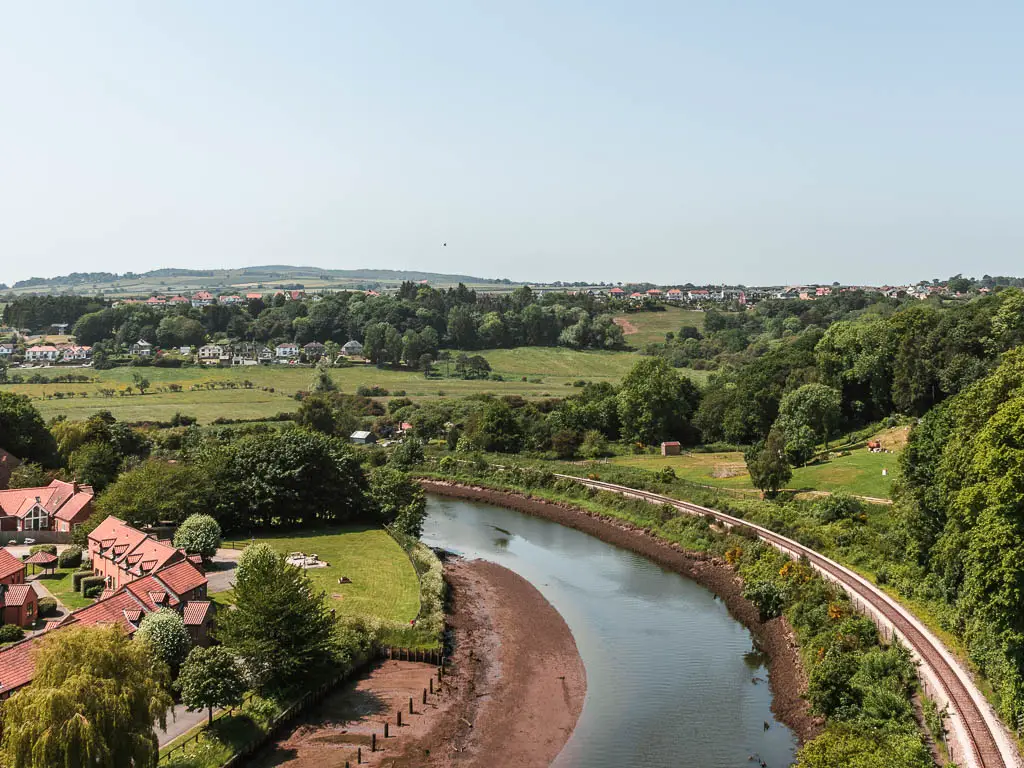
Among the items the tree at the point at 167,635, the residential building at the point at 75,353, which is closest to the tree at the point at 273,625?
the tree at the point at 167,635

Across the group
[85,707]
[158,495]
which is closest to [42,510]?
[158,495]

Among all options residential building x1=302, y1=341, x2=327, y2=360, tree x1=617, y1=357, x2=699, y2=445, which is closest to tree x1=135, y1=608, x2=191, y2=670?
tree x1=617, y1=357, x2=699, y2=445

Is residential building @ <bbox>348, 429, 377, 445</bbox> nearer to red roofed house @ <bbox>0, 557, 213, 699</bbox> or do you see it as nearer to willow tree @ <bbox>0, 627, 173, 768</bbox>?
red roofed house @ <bbox>0, 557, 213, 699</bbox>

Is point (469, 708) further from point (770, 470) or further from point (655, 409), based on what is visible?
point (655, 409)

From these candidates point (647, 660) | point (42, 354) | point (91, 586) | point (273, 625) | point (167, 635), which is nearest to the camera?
point (167, 635)

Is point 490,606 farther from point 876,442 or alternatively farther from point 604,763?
point 876,442

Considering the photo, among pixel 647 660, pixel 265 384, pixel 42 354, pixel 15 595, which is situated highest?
pixel 15 595

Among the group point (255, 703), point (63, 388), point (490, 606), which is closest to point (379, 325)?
point (63, 388)
